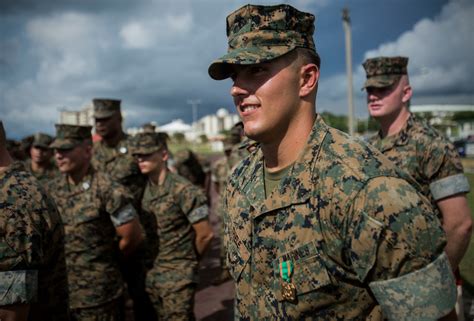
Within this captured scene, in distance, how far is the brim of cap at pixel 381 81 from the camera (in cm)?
358

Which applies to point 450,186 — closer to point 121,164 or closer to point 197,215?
point 197,215

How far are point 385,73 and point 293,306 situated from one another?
277 cm

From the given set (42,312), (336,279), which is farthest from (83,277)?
(336,279)

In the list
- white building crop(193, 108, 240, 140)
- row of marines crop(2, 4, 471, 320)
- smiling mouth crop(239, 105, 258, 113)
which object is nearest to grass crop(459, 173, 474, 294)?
row of marines crop(2, 4, 471, 320)

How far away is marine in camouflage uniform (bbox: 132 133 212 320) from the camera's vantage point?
4039mm

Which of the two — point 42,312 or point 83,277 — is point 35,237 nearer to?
point 42,312

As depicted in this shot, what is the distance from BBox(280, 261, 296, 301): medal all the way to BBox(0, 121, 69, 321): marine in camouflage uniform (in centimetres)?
160

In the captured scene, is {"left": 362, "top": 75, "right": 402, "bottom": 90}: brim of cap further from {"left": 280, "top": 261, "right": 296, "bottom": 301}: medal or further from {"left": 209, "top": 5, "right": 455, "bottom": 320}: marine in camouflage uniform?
{"left": 280, "top": 261, "right": 296, "bottom": 301}: medal

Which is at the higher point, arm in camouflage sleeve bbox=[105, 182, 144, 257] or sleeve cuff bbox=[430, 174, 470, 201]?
sleeve cuff bbox=[430, 174, 470, 201]

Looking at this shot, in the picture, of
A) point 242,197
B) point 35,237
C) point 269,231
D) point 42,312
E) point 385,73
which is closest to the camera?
point 269,231

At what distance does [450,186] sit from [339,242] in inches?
77.0

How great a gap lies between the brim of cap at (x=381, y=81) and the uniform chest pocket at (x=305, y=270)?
8.12 ft

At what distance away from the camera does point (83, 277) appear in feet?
12.5

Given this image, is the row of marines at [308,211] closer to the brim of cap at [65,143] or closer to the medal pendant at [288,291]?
the medal pendant at [288,291]
